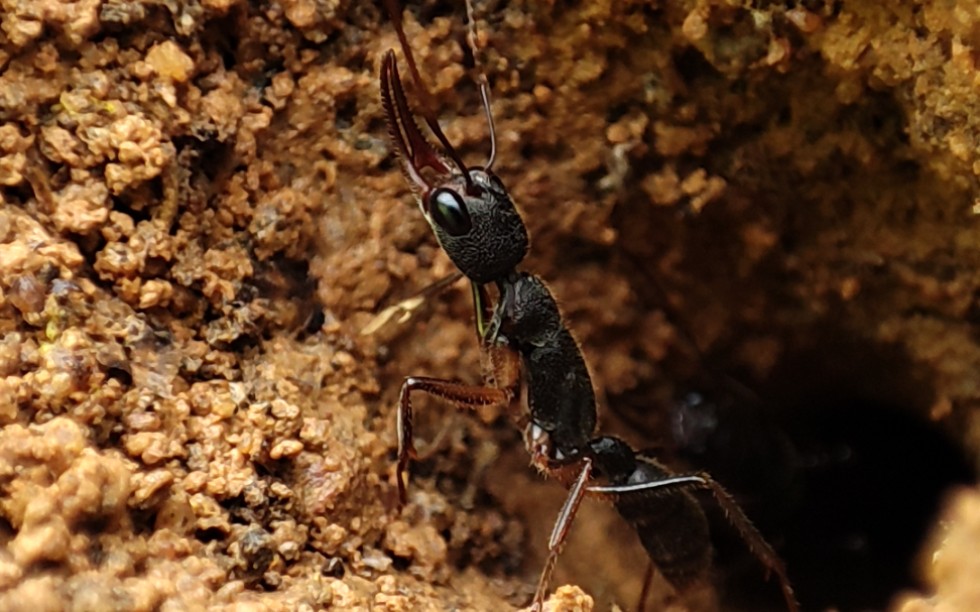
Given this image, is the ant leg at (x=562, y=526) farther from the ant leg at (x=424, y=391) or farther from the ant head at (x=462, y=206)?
the ant head at (x=462, y=206)

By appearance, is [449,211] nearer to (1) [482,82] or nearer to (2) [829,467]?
(1) [482,82]

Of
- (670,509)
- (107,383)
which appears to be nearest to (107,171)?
(107,383)

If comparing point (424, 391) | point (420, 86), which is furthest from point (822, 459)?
point (420, 86)

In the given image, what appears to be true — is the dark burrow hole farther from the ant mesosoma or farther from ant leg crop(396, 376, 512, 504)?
ant leg crop(396, 376, 512, 504)

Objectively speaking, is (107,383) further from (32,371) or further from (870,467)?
(870,467)

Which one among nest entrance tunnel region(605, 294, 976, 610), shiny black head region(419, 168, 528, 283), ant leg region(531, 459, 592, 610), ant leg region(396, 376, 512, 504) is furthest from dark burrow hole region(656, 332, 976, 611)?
shiny black head region(419, 168, 528, 283)

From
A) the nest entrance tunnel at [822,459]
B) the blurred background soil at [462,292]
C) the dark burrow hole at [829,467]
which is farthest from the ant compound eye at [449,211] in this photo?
the dark burrow hole at [829,467]

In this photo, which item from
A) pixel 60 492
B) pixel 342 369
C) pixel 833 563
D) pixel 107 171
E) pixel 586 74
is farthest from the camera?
pixel 833 563
